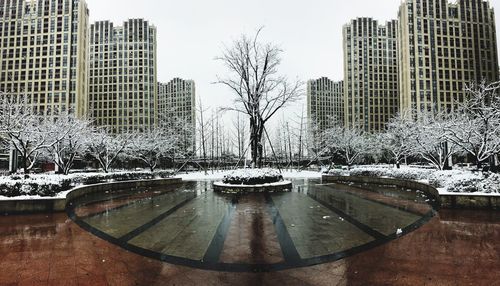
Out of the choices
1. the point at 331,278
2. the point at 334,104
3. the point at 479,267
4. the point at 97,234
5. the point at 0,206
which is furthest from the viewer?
the point at 334,104

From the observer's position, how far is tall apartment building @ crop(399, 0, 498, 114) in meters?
82.2

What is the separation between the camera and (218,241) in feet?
21.9

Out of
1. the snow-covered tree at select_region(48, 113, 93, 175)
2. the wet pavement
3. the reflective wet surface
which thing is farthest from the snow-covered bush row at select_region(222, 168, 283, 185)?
the snow-covered tree at select_region(48, 113, 93, 175)

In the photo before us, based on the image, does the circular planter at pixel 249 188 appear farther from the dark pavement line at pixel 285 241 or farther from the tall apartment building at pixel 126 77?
the tall apartment building at pixel 126 77

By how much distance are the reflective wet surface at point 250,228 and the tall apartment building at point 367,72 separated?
325 feet

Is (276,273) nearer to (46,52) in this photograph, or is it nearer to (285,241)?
(285,241)

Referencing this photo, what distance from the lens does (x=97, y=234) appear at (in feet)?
24.0

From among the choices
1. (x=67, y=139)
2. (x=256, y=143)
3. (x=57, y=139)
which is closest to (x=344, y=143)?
(x=256, y=143)

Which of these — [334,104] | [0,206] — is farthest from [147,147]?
[334,104]

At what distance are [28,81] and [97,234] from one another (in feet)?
322

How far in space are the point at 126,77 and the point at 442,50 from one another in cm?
10193

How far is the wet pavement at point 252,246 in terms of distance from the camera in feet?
14.9

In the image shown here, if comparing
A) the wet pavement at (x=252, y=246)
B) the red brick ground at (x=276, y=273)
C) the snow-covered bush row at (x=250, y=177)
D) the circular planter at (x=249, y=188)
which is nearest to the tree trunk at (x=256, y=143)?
the snow-covered bush row at (x=250, y=177)

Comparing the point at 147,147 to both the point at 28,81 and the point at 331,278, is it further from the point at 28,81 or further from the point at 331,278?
the point at 28,81
